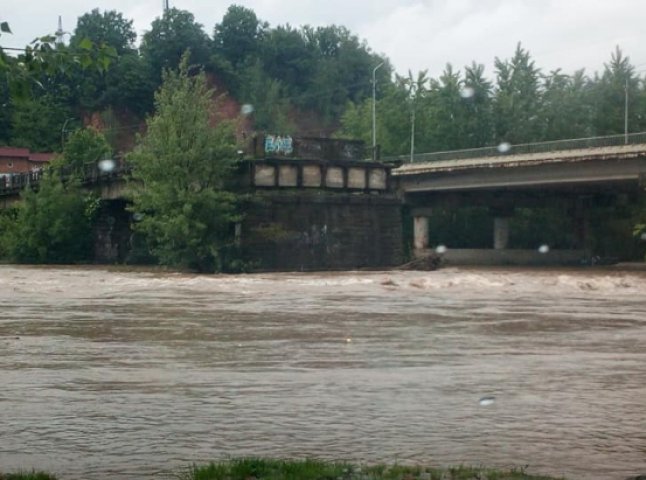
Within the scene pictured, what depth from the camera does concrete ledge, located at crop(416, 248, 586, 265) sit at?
83.6 metres

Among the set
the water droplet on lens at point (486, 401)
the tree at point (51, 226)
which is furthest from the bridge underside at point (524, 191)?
the water droplet on lens at point (486, 401)

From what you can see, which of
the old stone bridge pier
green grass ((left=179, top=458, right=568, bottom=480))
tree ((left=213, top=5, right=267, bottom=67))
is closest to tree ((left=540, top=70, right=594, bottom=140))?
the old stone bridge pier

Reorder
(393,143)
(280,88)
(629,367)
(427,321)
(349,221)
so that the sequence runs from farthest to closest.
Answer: (280,88) → (393,143) → (349,221) → (427,321) → (629,367)

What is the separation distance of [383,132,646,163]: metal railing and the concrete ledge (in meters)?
8.03

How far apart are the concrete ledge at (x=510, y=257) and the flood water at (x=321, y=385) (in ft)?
161

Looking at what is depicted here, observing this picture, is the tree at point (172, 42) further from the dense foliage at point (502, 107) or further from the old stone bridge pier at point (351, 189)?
the old stone bridge pier at point (351, 189)

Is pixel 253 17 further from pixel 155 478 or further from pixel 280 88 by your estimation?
pixel 155 478

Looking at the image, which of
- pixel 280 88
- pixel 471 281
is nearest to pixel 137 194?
pixel 471 281

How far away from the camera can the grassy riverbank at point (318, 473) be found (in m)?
8.65

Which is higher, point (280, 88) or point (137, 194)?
point (280, 88)

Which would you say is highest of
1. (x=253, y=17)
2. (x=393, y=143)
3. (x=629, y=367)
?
(x=253, y=17)

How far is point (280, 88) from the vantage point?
158 m

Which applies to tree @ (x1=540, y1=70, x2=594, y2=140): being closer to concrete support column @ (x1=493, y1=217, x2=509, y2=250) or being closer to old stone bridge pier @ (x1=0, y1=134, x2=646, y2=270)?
concrete support column @ (x1=493, y1=217, x2=509, y2=250)

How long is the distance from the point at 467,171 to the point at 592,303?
4089 centimetres
